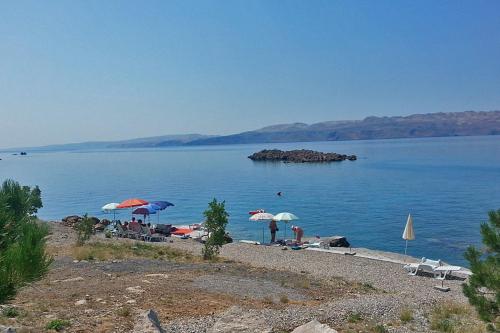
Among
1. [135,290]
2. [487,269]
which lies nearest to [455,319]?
[487,269]

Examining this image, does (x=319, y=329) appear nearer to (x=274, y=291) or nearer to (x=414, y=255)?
(x=274, y=291)

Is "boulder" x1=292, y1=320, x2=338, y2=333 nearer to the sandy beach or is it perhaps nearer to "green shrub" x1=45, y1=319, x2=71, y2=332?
the sandy beach

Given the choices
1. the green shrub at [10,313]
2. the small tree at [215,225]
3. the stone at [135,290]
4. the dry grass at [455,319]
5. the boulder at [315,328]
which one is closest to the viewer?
the boulder at [315,328]

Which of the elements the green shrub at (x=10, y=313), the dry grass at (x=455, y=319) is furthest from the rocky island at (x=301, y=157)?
the green shrub at (x=10, y=313)

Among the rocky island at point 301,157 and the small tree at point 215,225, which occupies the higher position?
the small tree at point 215,225

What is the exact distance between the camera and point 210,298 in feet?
39.2

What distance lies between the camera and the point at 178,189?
223ft

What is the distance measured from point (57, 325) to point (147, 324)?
5.93 ft

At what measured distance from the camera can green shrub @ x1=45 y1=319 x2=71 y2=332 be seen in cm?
872

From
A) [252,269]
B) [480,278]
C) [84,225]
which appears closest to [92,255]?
[84,225]

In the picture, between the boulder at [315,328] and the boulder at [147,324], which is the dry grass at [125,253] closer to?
the boulder at [147,324]

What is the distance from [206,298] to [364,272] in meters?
10.6

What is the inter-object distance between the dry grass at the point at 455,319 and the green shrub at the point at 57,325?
828 cm

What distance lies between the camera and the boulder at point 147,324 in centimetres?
848
